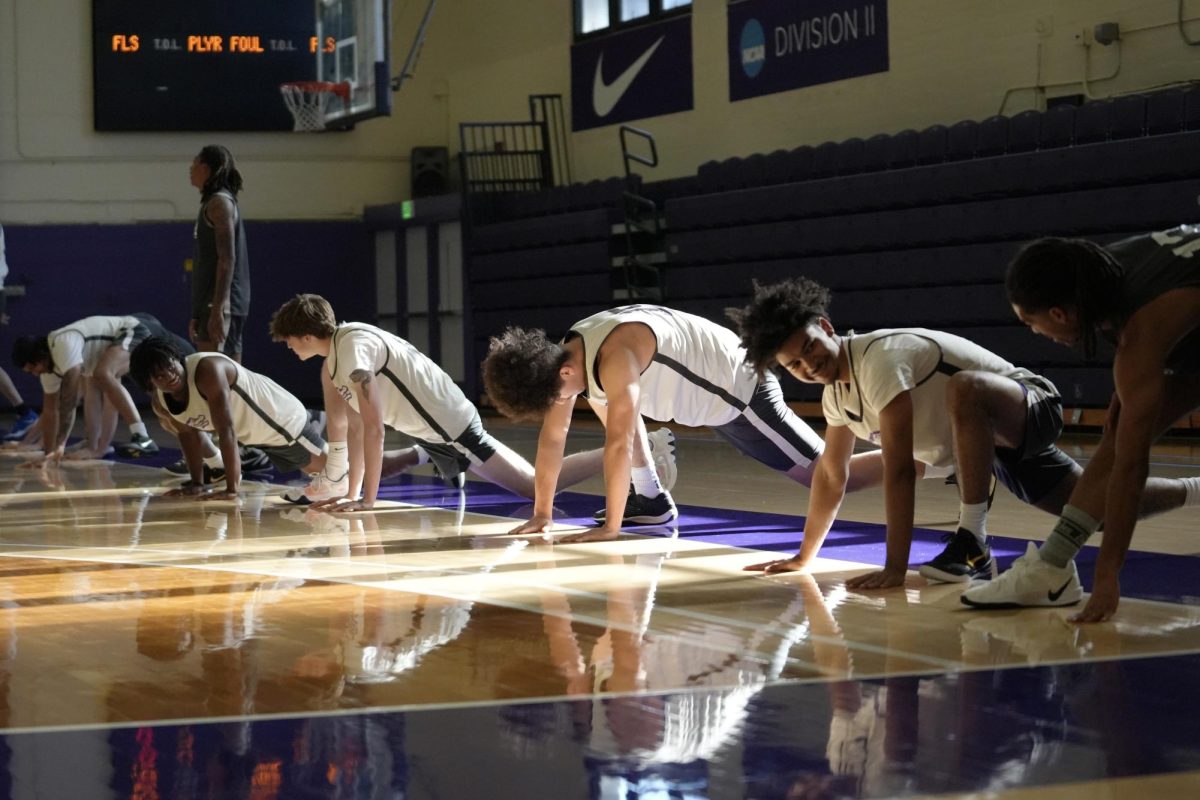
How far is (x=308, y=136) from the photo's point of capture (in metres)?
14.9

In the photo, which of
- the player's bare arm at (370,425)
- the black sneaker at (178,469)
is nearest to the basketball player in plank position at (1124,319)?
the player's bare arm at (370,425)

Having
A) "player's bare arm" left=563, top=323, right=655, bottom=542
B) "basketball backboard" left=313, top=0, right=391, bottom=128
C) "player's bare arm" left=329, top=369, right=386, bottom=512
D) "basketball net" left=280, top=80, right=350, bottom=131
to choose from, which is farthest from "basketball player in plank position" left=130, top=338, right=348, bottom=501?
"basketball net" left=280, top=80, right=350, bottom=131

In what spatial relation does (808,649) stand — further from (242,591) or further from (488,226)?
(488,226)

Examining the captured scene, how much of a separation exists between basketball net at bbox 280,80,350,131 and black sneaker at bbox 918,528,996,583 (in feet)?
28.3

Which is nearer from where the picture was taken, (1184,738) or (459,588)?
(1184,738)

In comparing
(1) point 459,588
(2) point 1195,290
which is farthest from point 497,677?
(2) point 1195,290

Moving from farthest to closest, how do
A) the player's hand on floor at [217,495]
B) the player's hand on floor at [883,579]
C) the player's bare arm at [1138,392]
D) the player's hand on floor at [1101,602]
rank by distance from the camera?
the player's hand on floor at [217,495], the player's hand on floor at [883,579], the player's hand on floor at [1101,602], the player's bare arm at [1138,392]

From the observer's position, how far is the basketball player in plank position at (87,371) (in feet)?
27.0

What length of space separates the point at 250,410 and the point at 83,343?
8.50ft

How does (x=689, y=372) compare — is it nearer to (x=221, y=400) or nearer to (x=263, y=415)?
(x=221, y=400)

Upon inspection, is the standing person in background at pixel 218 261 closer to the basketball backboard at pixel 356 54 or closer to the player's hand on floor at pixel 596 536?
the player's hand on floor at pixel 596 536

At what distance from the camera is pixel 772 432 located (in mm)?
4922

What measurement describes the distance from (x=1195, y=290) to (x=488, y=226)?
36.7 ft

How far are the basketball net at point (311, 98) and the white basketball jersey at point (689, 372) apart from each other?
23.6 ft
